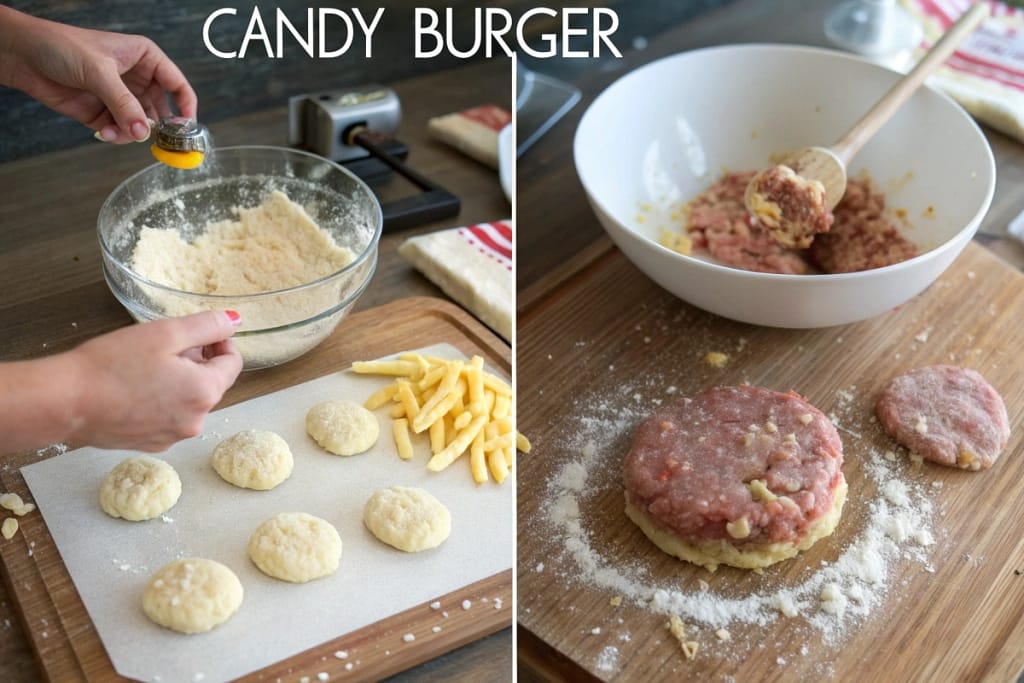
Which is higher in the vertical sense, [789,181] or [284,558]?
[789,181]

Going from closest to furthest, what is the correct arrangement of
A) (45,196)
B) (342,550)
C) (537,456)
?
(342,550) → (537,456) → (45,196)

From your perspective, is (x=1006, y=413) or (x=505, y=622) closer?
(x=505, y=622)

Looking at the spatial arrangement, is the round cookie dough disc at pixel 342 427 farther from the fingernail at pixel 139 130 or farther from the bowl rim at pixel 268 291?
the fingernail at pixel 139 130

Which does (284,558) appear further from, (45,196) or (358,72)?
(358,72)

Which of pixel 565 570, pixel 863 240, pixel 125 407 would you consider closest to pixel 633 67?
pixel 863 240

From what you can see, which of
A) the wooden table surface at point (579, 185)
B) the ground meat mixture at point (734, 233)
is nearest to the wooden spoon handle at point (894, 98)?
the ground meat mixture at point (734, 233)

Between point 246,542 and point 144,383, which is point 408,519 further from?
point 144,383

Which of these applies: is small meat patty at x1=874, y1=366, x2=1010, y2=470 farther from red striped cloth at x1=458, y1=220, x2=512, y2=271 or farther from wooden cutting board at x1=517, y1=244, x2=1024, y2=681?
red striped cloth at x1=458, y1=220, x2=512, y2=271
